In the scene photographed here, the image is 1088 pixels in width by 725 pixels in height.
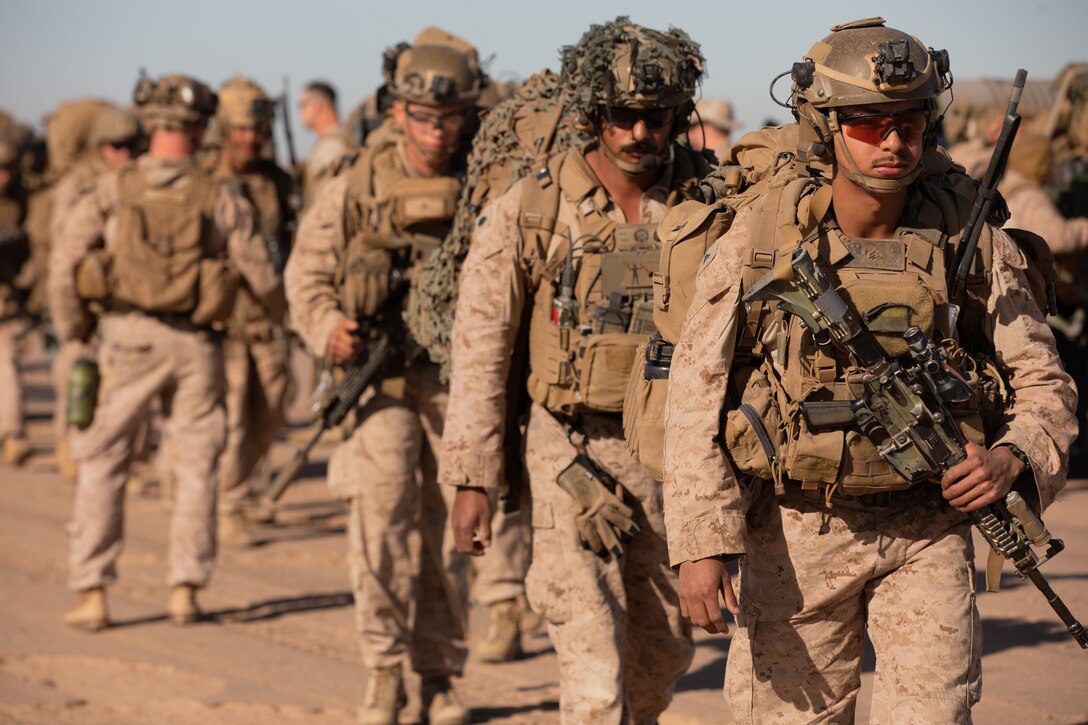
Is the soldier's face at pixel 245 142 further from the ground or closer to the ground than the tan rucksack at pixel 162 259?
further from the ground

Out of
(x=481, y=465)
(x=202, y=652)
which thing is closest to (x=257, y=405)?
(x=202, y=652)

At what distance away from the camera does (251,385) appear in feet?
36.3

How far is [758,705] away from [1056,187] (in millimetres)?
9430

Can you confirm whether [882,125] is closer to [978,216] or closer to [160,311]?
[978,216]

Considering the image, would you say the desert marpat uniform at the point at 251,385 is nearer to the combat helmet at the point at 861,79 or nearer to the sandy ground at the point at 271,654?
the sandy ground at the point at 271,654

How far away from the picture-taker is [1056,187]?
12812 mm

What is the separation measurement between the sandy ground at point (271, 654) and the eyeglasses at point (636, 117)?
2541 mm

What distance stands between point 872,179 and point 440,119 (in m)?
3.21

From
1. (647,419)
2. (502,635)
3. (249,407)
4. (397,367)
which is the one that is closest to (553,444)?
(647,419)

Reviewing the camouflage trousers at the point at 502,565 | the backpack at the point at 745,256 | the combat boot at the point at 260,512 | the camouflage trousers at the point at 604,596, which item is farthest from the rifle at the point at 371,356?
the combat boot at the point at 260,512

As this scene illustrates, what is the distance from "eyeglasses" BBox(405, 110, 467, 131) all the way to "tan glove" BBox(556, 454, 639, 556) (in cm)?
226

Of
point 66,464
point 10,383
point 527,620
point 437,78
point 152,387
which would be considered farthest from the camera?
point 10,383

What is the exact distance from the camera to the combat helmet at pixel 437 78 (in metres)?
6.88

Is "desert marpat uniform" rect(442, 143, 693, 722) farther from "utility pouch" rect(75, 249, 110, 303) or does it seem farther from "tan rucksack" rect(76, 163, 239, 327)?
"utility pouch" rect(75, 249, 110, 303)
